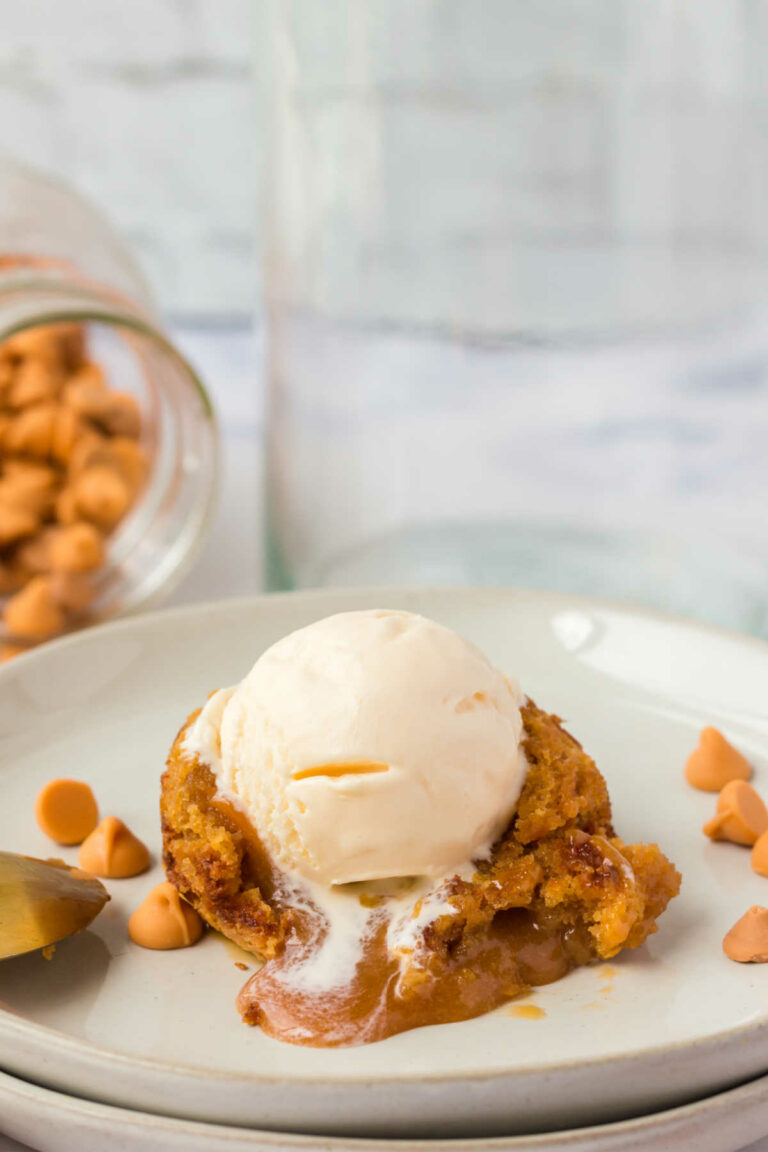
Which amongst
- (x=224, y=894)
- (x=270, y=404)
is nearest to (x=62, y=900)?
(x=224, y=894)

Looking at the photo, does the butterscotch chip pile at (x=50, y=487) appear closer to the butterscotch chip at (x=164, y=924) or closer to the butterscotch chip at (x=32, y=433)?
the butterscotch chip at (x=32, y=433)

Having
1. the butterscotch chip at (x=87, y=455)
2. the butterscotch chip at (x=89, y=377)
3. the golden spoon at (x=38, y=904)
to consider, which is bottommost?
the golden spoon at (x=38, y=904)

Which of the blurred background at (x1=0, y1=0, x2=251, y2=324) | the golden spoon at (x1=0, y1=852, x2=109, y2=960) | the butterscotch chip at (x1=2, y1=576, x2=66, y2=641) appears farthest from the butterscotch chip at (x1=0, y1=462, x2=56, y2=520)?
the blurred background at (x1=0, y1=0, x2=251, y2=324)

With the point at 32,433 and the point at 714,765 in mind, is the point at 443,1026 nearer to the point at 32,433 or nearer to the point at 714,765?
the point at 714,765

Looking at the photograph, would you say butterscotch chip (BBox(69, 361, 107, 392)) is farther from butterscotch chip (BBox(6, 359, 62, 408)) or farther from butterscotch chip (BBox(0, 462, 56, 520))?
butterscotch chip (BBox(0, 462, 56, 520))

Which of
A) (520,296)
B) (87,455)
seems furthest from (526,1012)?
(520,296)

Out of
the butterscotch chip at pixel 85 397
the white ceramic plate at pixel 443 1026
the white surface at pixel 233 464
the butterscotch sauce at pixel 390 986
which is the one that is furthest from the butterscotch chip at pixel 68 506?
the butterscotch sauce at pixel 390 986

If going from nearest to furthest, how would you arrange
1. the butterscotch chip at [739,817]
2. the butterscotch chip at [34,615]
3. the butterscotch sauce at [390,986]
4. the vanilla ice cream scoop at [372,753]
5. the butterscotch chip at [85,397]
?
the butterscotch sauce at [390,986]
the vanilla ice cream scoop at [372,753]
the butterscotch chip at [739,817]
the butterscotch chip at [34,615]
the butterscotch chip at [85,397]
